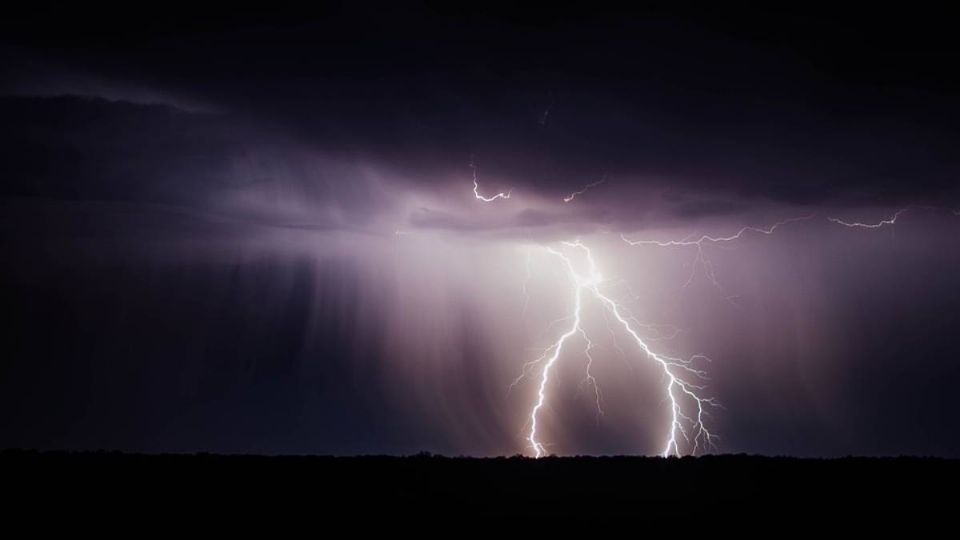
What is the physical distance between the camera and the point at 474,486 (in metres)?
10.8

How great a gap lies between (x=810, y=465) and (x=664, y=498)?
12.0 feet

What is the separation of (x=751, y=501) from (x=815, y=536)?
161cm

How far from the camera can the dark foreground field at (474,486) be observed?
9281mm

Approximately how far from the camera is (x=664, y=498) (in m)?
10.0

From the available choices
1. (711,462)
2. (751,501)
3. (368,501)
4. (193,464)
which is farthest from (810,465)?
(193,464)

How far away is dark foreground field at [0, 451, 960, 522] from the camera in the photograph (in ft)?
30.5

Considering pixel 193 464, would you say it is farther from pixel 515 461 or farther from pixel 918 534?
pixel 918 534

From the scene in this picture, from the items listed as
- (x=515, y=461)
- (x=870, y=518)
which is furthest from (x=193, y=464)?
(x=870, y=518)

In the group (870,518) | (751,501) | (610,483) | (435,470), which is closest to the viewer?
(870,518)

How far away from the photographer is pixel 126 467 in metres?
11.5

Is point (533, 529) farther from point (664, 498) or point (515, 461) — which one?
point (515, 461)

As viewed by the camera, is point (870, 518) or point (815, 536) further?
point (870, 518)

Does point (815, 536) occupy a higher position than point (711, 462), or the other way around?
point (711, 462)

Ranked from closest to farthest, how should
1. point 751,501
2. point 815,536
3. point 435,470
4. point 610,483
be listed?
point 815,536 < point 751,501 < point 610,483 < point 435,470
